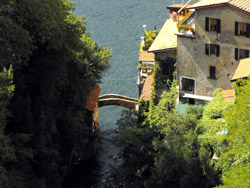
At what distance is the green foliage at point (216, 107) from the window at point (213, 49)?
12.4ft

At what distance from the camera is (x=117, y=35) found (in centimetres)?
9419

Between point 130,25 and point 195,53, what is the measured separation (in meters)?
49.1

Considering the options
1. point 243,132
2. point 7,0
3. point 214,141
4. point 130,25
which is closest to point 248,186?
point 243,132

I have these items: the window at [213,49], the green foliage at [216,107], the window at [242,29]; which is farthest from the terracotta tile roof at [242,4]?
the green foliage at [216,107]

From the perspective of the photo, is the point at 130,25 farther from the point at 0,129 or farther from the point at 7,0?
the point at 0,129

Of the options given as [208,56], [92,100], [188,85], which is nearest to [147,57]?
[92,100]

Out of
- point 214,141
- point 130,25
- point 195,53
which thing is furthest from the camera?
point 130,25

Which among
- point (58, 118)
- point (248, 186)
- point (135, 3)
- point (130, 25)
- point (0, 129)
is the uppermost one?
point (135, 3)

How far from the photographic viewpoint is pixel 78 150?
5412cm

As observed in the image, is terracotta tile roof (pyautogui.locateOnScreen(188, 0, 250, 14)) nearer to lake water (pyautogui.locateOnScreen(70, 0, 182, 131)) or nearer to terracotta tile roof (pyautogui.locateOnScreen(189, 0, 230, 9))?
→ terracotta tile roof (pyautogui.locateOnScreen(189, 0, 230, 9))

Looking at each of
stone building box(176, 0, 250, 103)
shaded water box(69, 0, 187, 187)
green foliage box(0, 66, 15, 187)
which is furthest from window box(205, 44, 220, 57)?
green foliage box(0, 66, 15, 187)

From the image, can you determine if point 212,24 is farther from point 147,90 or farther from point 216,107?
point 147,90

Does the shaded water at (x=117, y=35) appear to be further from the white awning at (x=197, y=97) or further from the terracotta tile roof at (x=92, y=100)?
the white awning at (x=197, y=97)

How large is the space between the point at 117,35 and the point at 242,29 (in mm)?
49628
